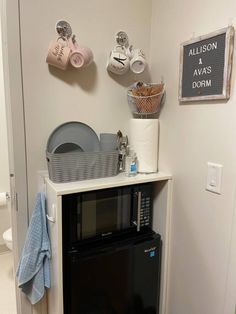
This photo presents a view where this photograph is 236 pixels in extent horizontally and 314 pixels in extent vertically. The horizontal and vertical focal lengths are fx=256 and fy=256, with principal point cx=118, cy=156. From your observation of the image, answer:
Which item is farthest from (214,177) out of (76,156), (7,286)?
(7,286)

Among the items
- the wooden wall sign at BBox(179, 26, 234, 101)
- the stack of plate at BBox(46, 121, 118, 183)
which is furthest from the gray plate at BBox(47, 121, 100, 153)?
the wooden wall sign at BBox(179, 26, 234, 101)

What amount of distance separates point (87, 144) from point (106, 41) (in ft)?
1.78

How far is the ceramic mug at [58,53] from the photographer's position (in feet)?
3.81

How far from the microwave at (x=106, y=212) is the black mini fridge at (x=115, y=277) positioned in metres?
0.06

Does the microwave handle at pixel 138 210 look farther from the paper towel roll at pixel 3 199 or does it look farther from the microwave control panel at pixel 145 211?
the paper towel roll at pixel 3 199

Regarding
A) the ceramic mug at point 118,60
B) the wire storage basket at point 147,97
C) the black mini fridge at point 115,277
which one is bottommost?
the black mini fridge at point 115,277

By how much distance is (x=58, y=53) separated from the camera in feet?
3.82

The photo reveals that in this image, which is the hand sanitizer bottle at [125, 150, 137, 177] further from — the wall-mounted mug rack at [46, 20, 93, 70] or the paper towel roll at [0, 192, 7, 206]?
the paper towel roll at [0, 192, 7, 206]

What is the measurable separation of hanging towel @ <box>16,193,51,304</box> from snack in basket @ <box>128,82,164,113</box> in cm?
67

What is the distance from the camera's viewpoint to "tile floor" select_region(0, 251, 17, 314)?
1846 mm

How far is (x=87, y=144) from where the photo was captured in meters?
1.33

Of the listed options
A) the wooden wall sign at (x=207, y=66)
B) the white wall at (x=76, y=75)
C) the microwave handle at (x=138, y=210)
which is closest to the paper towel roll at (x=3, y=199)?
the white wall at (x=76, y=75)

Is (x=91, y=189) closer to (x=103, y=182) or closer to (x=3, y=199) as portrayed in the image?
(x=103, y=182)

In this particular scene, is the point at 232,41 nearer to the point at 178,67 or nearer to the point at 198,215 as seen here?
the point at 178,67
